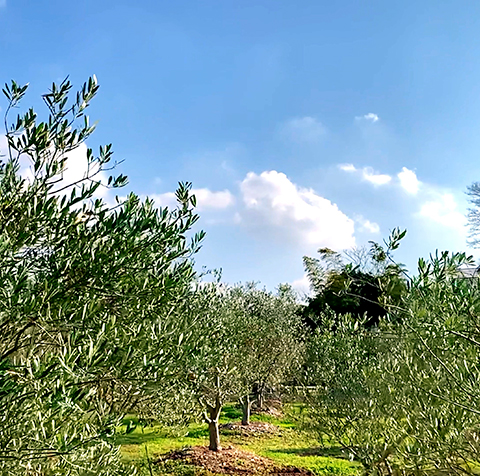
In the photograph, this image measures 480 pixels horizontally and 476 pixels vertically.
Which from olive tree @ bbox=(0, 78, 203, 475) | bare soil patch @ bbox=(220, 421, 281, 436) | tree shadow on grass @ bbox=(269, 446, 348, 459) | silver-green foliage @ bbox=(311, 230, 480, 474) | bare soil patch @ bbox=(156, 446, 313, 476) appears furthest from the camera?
bare soil patch @ bbox=(220, 421, 281, 436)

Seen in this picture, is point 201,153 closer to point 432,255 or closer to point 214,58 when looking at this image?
point 214,58

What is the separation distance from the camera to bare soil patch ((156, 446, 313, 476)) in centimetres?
1592

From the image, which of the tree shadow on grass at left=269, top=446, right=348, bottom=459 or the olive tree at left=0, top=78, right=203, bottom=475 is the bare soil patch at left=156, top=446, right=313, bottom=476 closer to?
the tree shadow on grass at left=269, top=446, right=348, bottom=459

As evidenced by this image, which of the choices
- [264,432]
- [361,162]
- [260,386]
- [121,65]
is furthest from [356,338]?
[260,386]

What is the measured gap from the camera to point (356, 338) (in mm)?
12234

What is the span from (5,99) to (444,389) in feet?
19.0

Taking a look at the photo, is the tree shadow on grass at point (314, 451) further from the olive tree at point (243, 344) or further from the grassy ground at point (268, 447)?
the olive tree at point (243, 344)

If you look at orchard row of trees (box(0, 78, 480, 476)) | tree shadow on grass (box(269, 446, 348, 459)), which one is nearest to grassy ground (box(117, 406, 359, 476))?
tree shadow on grass (box(269, 446, 348, 459))

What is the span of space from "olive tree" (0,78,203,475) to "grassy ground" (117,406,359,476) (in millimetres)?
11943

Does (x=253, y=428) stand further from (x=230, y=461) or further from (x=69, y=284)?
(x=69, y=284)

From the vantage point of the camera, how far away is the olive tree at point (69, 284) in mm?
3664

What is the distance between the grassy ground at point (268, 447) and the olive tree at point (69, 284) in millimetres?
11943

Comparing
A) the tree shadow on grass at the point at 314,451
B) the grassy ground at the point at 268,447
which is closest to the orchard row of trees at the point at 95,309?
the grassy ground at the point at 268,447

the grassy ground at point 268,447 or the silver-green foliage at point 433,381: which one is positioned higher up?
the silver-green foliage at point 433,381
